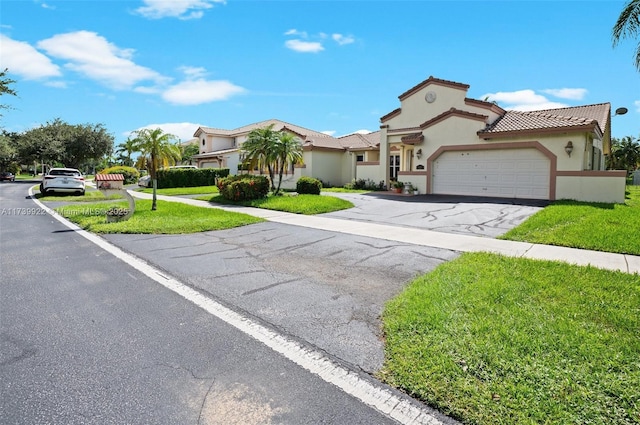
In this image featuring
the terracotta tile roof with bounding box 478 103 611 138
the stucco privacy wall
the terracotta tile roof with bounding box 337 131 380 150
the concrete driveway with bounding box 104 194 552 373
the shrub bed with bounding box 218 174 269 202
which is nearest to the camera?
the concrete driveway with bounding box 104 194 552 373

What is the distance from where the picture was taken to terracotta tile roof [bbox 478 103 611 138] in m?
16.2

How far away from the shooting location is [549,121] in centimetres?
1734

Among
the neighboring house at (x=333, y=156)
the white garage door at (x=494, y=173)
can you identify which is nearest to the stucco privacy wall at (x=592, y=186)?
the white garage door at (x=494, y=173)

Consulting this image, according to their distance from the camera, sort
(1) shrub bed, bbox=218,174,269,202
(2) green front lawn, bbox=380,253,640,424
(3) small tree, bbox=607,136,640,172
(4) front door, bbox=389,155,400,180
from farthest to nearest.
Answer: (3) small tree, bbox=607,136,640,172 → (4) front door, bbox=389,155,400,180 → (1) shrub bed, bbox=218,174,269,202 → (2) green front lawn, bbox=380,253,640,424

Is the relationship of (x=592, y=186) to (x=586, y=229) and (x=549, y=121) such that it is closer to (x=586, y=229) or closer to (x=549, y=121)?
(x=549, y=121)

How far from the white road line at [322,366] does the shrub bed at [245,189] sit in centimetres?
1245

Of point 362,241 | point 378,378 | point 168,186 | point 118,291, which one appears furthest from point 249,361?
point 168,186

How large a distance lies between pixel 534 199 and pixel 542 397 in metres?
16.6

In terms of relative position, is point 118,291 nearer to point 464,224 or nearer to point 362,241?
point 362,241

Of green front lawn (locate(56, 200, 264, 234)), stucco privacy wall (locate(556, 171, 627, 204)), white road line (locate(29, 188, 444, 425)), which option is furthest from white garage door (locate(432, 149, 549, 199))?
white road line (locate(29, 188, 444, 425))

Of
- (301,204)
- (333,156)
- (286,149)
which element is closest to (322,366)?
(301,204)

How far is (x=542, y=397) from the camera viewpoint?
2848mm

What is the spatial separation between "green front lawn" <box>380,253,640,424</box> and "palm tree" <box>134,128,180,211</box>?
13176 mm

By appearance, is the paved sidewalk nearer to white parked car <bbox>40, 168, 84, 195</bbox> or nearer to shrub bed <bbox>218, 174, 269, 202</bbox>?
shrub bed <bbox>218, 174, 269, 202</bbox>
